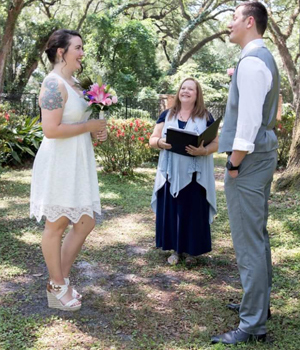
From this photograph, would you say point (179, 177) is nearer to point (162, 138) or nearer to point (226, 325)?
point (162, 138)

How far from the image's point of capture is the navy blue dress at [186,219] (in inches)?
175

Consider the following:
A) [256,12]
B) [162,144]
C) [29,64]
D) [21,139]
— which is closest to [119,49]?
A: [29,64]

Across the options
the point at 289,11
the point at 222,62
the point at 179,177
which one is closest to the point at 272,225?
the point at 179,177

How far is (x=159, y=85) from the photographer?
24719 millimetres

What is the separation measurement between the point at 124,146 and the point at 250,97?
265 inches

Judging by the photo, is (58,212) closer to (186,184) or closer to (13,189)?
(186,184)

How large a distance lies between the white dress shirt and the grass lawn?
1409 millimetres

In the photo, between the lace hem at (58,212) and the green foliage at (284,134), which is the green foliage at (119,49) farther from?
the lace hem at (58,212)

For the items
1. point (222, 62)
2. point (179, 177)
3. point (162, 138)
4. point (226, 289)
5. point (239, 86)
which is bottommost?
point (226, 289)

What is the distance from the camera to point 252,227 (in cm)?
292

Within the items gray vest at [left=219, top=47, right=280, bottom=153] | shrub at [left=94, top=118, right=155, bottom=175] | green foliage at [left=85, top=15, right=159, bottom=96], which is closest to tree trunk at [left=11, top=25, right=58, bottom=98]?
green foliage at [left=85, top=15, right=159, bottom=96]

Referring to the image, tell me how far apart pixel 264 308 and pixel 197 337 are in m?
0.56

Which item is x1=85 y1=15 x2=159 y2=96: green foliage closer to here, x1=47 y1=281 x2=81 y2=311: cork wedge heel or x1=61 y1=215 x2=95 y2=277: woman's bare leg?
x1=61 y1=215 x2=95 y2=277: woman's bare leg

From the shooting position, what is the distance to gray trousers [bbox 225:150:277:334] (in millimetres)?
2900
